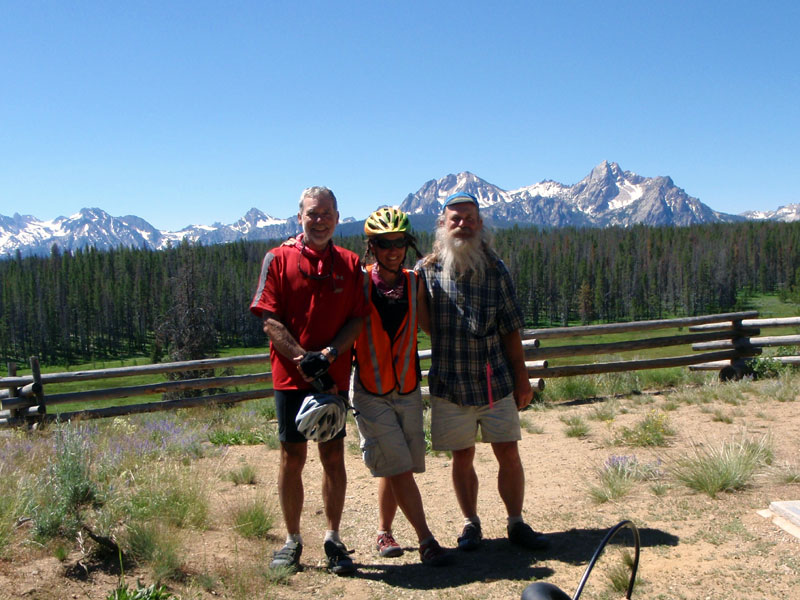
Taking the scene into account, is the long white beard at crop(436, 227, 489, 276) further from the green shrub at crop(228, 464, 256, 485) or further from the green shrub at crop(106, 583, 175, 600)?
the green shrub at crop(228, 464, 256, 485)

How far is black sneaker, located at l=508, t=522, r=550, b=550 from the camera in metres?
3.70

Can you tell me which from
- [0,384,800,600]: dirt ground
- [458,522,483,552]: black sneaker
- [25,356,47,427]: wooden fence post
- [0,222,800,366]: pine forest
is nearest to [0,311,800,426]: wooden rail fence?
[25,356,47,427]: wooden fence post

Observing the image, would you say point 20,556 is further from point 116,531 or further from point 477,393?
point 477,393

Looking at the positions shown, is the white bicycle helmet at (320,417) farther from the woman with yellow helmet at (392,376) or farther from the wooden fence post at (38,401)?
the wooden fence post at (38,401)

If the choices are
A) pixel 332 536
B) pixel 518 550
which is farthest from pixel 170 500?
pixel 518 550

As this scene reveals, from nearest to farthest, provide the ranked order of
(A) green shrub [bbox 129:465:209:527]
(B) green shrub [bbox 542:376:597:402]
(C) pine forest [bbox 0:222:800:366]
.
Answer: (A) green shrub [bbox 129:465:209:527] < (B) green shrub [bbox 542:376:597:402] < (C) pine forest [bbox 0:222:800:366]

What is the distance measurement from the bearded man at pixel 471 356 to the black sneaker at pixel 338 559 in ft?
2.25

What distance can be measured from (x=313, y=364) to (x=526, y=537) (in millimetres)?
1601

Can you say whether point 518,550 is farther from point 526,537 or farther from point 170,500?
point 170,500

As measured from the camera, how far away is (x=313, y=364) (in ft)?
10.6

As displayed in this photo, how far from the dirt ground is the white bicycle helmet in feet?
2.44

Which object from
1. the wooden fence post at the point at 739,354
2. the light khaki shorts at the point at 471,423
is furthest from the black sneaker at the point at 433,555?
the wooden fence post at the point at 739,354

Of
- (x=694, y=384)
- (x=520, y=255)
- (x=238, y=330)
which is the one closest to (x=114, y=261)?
(x=238, y=330)

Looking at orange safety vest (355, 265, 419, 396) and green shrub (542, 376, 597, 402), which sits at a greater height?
orange safety vest (355, 265, 419, 396)
